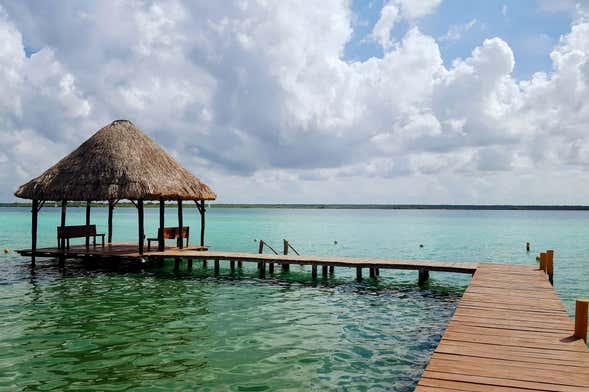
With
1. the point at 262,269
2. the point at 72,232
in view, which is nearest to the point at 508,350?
the point at 262,269

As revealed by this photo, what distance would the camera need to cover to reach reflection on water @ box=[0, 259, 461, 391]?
8047 mm

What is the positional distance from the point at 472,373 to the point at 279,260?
13024 mm

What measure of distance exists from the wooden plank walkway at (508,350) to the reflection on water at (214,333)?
1.19 meters

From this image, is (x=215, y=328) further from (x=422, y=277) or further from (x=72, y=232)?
(x=72, y=232)

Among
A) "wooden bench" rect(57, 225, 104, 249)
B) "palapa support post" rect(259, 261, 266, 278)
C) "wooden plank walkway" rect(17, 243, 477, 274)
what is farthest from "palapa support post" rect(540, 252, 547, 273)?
"wooden bench" rect(57, 225, 104, 249)

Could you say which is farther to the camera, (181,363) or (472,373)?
(181,363)

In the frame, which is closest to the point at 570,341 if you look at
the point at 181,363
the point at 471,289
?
the point at 471,289

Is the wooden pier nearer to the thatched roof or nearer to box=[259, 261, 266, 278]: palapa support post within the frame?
box=[259, 261, 266, 278]: palapa support post

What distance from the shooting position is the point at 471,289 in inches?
476

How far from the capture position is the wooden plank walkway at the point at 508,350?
18.5 feet

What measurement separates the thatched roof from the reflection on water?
11.1ft

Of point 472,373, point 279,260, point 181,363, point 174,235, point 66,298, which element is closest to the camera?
point 472,373

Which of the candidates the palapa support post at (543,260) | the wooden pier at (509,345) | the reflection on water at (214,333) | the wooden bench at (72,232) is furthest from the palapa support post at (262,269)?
the palapa support post at (543,260)

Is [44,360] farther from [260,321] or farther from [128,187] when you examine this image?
[128,187]
